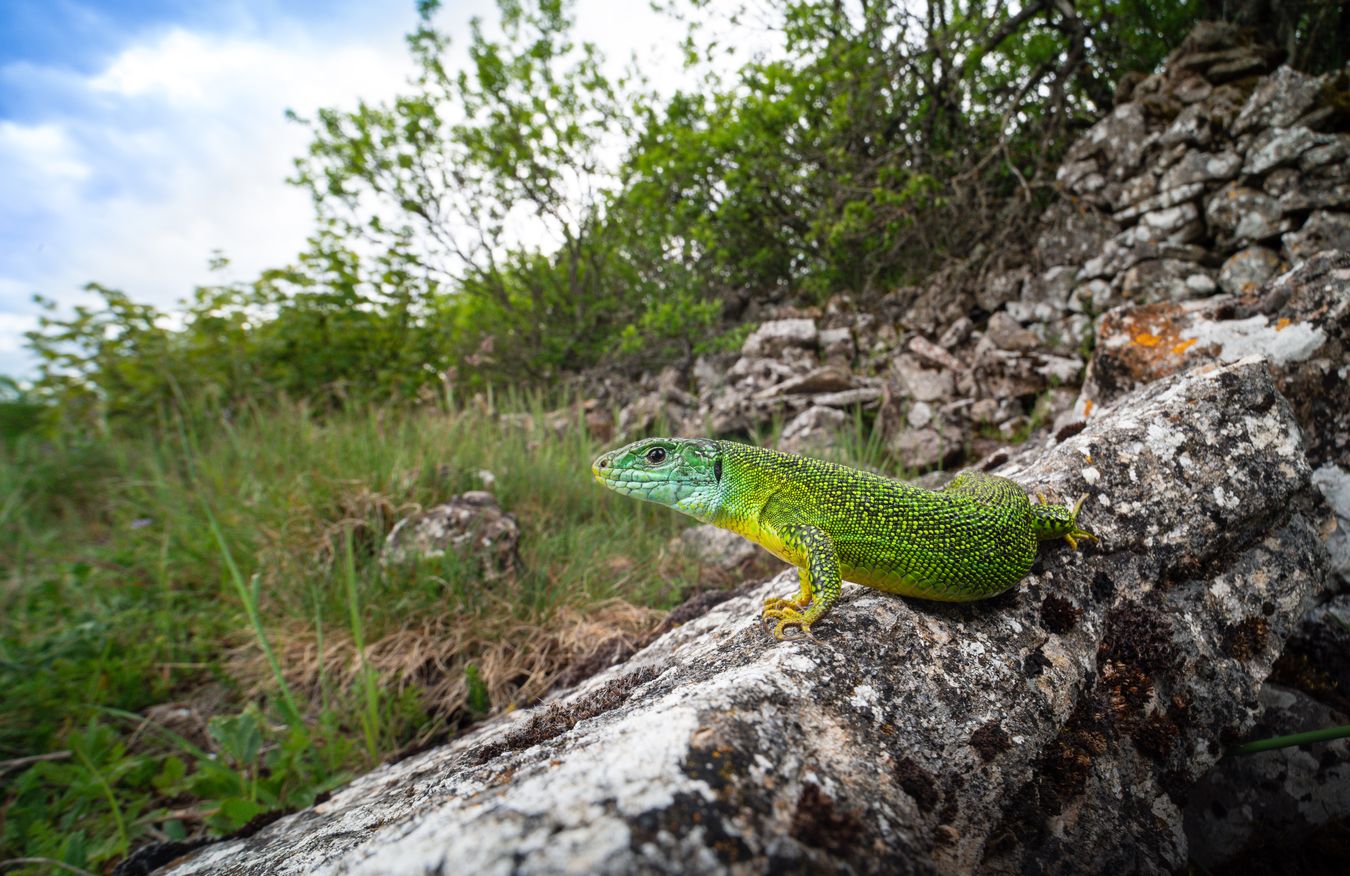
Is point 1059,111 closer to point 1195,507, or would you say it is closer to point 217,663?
point 1195,507

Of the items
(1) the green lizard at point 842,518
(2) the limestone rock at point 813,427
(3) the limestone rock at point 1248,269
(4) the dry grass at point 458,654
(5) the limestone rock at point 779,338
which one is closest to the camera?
(1) the green lizard at point 842,518

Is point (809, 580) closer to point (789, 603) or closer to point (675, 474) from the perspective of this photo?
point (789, 603)

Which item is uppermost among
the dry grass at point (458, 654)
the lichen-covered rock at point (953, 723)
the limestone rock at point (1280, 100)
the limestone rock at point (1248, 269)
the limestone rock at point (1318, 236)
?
the limestone rock at point (1280, 100)

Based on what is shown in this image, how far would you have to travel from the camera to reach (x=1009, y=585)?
2197 millimetres

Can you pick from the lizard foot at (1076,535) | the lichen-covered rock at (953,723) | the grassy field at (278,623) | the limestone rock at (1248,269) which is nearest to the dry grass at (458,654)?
the grassy field at (278,623)

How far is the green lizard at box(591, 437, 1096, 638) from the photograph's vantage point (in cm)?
211

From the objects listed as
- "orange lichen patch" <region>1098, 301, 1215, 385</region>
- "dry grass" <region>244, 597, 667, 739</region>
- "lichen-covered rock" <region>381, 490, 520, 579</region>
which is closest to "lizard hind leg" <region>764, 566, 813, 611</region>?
"dry grass" <region>244, 597, 667, 739</region>

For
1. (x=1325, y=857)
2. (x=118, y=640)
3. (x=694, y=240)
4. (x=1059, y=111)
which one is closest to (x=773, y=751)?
(x=1325, y=857)

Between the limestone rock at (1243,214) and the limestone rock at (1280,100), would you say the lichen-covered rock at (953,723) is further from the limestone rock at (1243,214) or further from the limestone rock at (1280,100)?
the limestone rock at (1280,100)

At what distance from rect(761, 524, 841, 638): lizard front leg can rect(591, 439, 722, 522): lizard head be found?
0.40 m

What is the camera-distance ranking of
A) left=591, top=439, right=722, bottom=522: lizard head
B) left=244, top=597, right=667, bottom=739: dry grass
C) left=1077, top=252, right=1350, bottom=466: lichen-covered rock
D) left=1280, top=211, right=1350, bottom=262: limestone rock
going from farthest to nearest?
left=1280, top=211, right=1350, bottom=262: limestone rock
left=244, top=597, right=667, bottom=739: dry grass
left=1077, top=252, right=1350, bottom=466: lichen-covered rock
left=591, top=439, right=722, bottom=522: lizard head

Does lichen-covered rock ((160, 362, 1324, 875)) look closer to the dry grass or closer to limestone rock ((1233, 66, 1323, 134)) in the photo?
the dry grass

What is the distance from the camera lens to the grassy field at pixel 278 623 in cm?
344

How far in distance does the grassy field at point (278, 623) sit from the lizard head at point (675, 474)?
204cm
